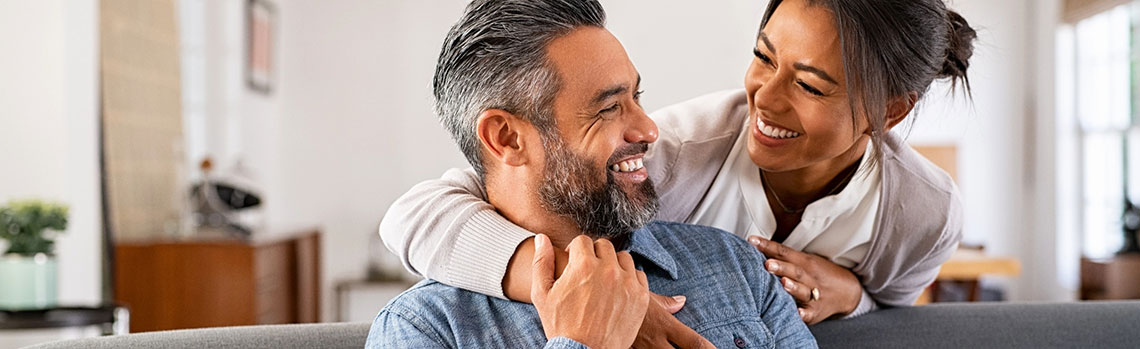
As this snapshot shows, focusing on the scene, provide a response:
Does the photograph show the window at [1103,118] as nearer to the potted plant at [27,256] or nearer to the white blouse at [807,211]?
the white blouse at [807,211]

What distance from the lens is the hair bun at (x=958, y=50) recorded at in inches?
66.7

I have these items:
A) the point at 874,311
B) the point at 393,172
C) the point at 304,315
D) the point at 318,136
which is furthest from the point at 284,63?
the point at 874,311

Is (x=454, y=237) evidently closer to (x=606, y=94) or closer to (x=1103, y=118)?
(x=606, y=94)

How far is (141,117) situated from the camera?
438 centimetres

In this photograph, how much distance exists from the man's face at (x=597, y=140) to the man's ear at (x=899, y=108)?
415 millimetres

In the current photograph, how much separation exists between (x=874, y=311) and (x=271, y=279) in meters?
3.61

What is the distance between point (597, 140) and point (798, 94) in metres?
0.33

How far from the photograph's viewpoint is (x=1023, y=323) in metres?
1.96

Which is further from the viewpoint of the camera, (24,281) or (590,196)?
(24,281)

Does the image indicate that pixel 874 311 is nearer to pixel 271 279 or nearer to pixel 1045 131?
pixel 271 279

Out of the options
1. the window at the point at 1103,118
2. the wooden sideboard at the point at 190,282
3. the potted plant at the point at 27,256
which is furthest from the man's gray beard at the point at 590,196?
the window at the point at 1103,118

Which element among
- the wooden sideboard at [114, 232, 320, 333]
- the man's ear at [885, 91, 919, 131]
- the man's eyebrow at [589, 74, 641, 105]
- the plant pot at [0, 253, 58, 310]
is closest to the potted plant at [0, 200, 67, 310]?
the plant pot at [0, 253, 58, 310]

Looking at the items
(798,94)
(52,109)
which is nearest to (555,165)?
(798,94)

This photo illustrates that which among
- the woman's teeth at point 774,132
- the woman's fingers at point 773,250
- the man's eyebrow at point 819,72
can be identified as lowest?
the woman's fingers at point 773,250
